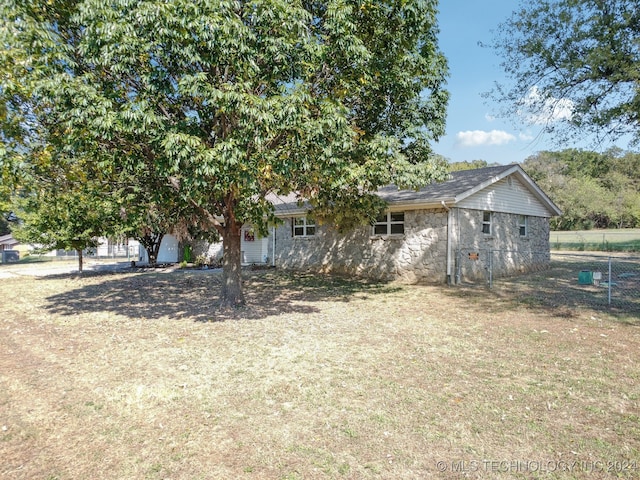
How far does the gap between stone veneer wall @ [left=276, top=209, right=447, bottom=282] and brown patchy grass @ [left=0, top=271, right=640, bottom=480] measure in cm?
461

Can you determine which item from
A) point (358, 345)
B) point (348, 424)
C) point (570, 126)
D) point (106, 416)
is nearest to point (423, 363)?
point (358, 345)

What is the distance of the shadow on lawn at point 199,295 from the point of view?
8898 millimetres

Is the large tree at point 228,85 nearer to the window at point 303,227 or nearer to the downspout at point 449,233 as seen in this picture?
the downspout at point 449,233

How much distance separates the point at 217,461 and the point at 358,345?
3.43 metres

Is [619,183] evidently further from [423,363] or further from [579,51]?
[423,363]

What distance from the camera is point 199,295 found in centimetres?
1126

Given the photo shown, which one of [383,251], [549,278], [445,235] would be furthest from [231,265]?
[549,278]

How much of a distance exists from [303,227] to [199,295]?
7.16 metres

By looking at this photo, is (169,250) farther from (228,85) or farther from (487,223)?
(228,85)

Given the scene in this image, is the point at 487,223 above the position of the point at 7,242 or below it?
above

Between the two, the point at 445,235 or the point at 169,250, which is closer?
the point at 445,235

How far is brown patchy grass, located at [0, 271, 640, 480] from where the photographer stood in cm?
308

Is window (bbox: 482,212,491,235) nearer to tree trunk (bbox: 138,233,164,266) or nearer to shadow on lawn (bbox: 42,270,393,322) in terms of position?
shadow on lawn (bbox: 42,270,393,322)

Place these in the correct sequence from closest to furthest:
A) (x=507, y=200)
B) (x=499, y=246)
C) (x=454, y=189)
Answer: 1. (x=454, y=189)
2. (x=499, y=246)
3. (x=507, y=200)
